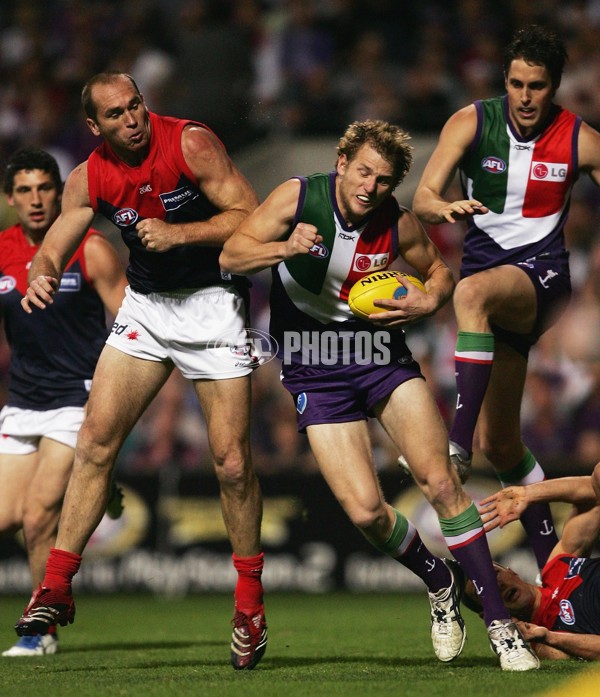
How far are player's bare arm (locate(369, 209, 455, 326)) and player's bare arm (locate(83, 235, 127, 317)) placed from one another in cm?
206

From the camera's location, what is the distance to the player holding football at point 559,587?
6.60 meters

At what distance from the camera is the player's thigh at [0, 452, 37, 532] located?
319 inches

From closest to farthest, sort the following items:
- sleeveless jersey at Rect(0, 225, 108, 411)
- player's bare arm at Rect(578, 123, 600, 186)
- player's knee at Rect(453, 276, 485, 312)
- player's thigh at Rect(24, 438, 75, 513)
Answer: player's knee at Rect(453, 276, 485, 312)
player's bare arm at Rect(578, 123, 600, 186)
player's thigh at Rect(24, 438, 75, 513)
sleeveless jersey at Rect(0, 225, 108, 411)

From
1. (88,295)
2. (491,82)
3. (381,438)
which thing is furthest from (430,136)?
(88,295)

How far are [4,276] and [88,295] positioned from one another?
0.59 metres

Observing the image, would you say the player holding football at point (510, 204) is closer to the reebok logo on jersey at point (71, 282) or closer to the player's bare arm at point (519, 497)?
the player's bare arm at point (519, 497)

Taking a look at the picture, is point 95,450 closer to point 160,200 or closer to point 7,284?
point 160,200

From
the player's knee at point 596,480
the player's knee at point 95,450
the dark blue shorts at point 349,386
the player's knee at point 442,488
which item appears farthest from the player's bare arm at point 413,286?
the player's knee at point 95,450

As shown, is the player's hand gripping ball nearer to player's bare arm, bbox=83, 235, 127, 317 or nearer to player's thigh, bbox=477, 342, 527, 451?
player's thigh, bbox=477, 342, 527, 451

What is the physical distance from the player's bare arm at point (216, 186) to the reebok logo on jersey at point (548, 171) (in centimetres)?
156

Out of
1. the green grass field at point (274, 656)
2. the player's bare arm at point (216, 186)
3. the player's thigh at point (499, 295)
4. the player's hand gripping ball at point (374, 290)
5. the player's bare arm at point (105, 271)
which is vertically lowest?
the green grass field at point (274, 656)

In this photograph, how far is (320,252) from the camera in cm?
665

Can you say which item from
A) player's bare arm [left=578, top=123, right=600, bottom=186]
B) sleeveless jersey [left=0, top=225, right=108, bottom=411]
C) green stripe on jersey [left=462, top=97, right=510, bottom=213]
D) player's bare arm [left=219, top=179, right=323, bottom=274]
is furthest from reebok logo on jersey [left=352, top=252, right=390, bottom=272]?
sleeveless jersey [left=0, top=225, right=108, bottom=411]

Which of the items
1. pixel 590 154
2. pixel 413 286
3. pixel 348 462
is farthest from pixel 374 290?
pixel 590 154
